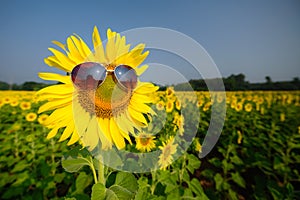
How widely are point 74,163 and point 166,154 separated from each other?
127 cm

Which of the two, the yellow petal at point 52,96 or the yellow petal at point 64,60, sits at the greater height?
the yellow petal at point 64,60

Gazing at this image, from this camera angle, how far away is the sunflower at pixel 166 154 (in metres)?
2.13

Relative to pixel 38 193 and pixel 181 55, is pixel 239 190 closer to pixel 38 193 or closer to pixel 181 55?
pixel 38 193

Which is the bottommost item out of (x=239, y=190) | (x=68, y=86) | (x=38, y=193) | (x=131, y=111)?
(x=239, y=190)

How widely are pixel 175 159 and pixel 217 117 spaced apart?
5324mm

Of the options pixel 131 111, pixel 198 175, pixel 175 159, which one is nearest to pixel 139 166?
pixel 175 159

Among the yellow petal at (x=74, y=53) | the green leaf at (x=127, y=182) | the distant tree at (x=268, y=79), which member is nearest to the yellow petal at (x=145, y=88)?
the yellow petal at (x=74, y=53)

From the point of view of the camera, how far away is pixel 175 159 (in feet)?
7.87

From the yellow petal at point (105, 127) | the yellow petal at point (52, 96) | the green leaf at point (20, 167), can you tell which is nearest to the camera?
the yellow petal at point (52, 96)

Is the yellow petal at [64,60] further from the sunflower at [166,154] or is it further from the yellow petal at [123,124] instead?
the sunflower at [166,154]

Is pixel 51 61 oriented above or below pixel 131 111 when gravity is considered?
above

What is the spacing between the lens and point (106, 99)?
3.23 ft

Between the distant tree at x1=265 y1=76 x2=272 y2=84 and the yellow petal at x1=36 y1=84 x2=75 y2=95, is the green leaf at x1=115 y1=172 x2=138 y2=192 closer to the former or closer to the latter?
the yellow petal at x1=36 y1=84 x2=75 y2=95

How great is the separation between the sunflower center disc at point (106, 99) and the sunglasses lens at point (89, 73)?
0.07 meters
